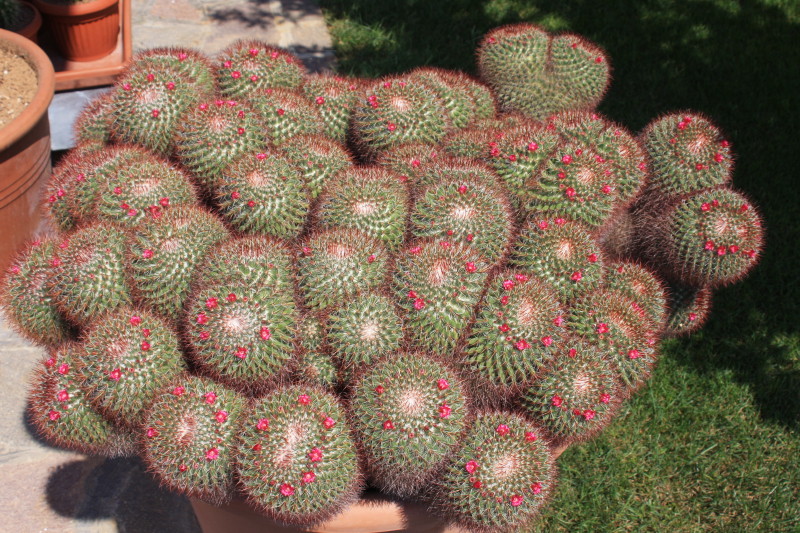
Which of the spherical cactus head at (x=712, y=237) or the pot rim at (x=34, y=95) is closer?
the spherical cactus head at (x=712, y=237)

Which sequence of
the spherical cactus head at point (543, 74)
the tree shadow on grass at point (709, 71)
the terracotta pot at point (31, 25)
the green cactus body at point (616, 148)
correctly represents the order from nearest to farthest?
the green cactus body at point (616, 148)
the spherical cactus head at point (543, 74)
the tree shadow on grass at point (709, 71)
the terracotta pot at point (31, 25)

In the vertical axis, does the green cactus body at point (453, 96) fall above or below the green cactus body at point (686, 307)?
above

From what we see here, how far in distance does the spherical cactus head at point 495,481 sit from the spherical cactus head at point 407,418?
0.05 m

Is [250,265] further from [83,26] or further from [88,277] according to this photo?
[83,26]

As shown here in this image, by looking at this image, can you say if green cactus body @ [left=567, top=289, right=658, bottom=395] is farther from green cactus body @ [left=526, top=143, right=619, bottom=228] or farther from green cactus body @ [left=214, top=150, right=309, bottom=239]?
green cactus body @ [left=214, top=150, right=309, bottom=239]

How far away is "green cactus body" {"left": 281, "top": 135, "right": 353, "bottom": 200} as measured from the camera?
8.33 feet

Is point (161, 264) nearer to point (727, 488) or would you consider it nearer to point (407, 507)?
point (407, 507)

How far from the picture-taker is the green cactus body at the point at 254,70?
291 cm

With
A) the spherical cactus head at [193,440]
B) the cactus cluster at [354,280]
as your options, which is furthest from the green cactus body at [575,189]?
the spherical cactus head at [193,440]

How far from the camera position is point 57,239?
2516 millimetres

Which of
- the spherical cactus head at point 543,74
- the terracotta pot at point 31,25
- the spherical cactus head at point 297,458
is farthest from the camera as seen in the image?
the terracotta pot at point 31,25

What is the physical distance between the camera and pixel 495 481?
77.2 inches

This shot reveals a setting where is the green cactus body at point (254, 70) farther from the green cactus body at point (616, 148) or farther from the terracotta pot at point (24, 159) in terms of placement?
the terracotta pot at point (24, 159)

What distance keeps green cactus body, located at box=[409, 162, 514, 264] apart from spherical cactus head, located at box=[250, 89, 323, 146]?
60 centimetres
